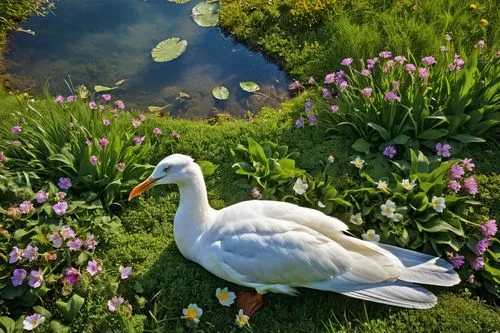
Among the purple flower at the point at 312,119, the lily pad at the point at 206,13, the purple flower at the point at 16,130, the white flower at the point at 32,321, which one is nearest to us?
the white flower at the point at 32,321

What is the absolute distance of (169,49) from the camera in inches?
208

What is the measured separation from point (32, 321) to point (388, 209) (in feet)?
7.46

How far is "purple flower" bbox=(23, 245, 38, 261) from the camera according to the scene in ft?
9.71

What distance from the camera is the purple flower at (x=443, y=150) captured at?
365cm

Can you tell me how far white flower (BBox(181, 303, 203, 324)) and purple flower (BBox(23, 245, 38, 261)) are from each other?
0.95 metres

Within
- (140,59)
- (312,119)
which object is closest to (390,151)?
(312,119)

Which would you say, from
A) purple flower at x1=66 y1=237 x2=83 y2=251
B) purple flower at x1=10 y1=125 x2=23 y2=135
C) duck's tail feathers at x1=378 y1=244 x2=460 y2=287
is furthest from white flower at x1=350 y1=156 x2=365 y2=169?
purple flower at x1=10 y1=125 x2=23 y2=135

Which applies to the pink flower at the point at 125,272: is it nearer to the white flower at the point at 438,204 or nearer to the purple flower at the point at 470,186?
the white flower at the point at 438,204

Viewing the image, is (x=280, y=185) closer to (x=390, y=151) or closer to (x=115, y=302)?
(x=390, y=151)

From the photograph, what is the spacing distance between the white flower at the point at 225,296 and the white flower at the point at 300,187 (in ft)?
2.77

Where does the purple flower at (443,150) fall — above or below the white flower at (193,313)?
above

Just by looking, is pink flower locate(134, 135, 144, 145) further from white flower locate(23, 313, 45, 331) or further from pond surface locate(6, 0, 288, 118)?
white flower locate(23, 313, 45, 331)

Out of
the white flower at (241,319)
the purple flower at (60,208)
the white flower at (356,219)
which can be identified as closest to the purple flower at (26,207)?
the purple flower at (60,208)

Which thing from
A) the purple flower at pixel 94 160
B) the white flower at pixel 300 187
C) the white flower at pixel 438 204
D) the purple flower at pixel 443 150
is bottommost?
the purple flower at pixel 94 160
